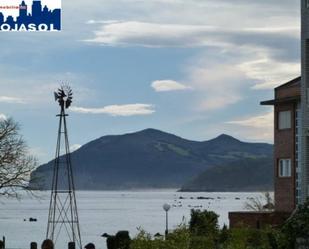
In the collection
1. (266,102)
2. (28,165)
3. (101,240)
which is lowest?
(101,240)

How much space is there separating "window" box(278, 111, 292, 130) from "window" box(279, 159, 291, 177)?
2212 mm

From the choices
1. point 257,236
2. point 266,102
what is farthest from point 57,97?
point 266,102

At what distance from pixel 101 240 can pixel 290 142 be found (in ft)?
156

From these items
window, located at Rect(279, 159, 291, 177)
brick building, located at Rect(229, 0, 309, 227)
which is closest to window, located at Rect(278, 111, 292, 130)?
brick building, located at Rect(229, 0, 309, 227)

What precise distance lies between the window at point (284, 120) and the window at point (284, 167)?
7.26 ft

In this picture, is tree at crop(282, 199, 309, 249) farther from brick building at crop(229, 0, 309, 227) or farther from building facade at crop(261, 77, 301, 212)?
building facade at crop(261, 77, 301, 212)

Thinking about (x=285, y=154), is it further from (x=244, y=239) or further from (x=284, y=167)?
(x=244, y=239)

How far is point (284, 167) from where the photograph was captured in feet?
209

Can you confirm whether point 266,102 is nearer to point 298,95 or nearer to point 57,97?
point 298,95

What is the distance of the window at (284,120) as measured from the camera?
206ft

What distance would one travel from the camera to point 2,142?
6275 cm

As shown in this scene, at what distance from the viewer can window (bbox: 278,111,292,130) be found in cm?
6294

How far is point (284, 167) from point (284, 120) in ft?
10.1

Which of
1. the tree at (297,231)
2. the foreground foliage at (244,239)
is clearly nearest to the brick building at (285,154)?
the foreground foliage at (244,239)
